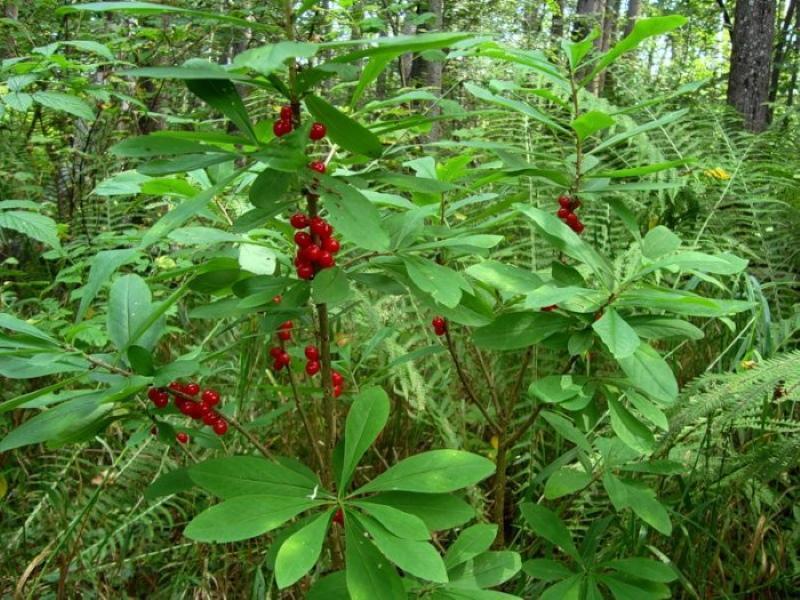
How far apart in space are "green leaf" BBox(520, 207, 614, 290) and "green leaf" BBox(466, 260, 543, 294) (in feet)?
0.23

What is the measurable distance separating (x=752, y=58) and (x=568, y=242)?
613cm

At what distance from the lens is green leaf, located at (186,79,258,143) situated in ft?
3.09

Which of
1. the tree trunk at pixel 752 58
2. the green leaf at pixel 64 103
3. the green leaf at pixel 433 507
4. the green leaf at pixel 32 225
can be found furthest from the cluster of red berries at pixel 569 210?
the tree trunk at pixel 752 58

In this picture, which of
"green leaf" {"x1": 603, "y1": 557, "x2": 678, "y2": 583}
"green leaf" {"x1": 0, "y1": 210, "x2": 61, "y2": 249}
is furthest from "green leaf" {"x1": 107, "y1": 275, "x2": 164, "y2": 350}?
"green leaf" {"x1": 0, "y1": 210, "x2": 61, "y2": 249}

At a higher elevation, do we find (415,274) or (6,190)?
(415,274)

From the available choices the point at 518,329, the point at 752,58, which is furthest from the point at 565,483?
the point at 752,58

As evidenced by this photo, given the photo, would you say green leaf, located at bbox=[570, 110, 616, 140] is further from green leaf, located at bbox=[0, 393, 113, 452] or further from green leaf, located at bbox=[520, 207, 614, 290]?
green leaf, located at bbox=[0, 393, 113, 452]

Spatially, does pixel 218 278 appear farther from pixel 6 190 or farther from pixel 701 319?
pixel 6 190

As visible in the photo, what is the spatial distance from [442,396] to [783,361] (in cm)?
110

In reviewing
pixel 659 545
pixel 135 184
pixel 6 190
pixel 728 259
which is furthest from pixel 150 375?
pixel 6 190

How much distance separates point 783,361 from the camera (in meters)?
1.73

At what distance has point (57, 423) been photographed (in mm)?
1061

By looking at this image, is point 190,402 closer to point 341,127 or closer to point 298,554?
point 298,554

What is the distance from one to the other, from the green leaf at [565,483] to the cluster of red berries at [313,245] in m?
0.70
